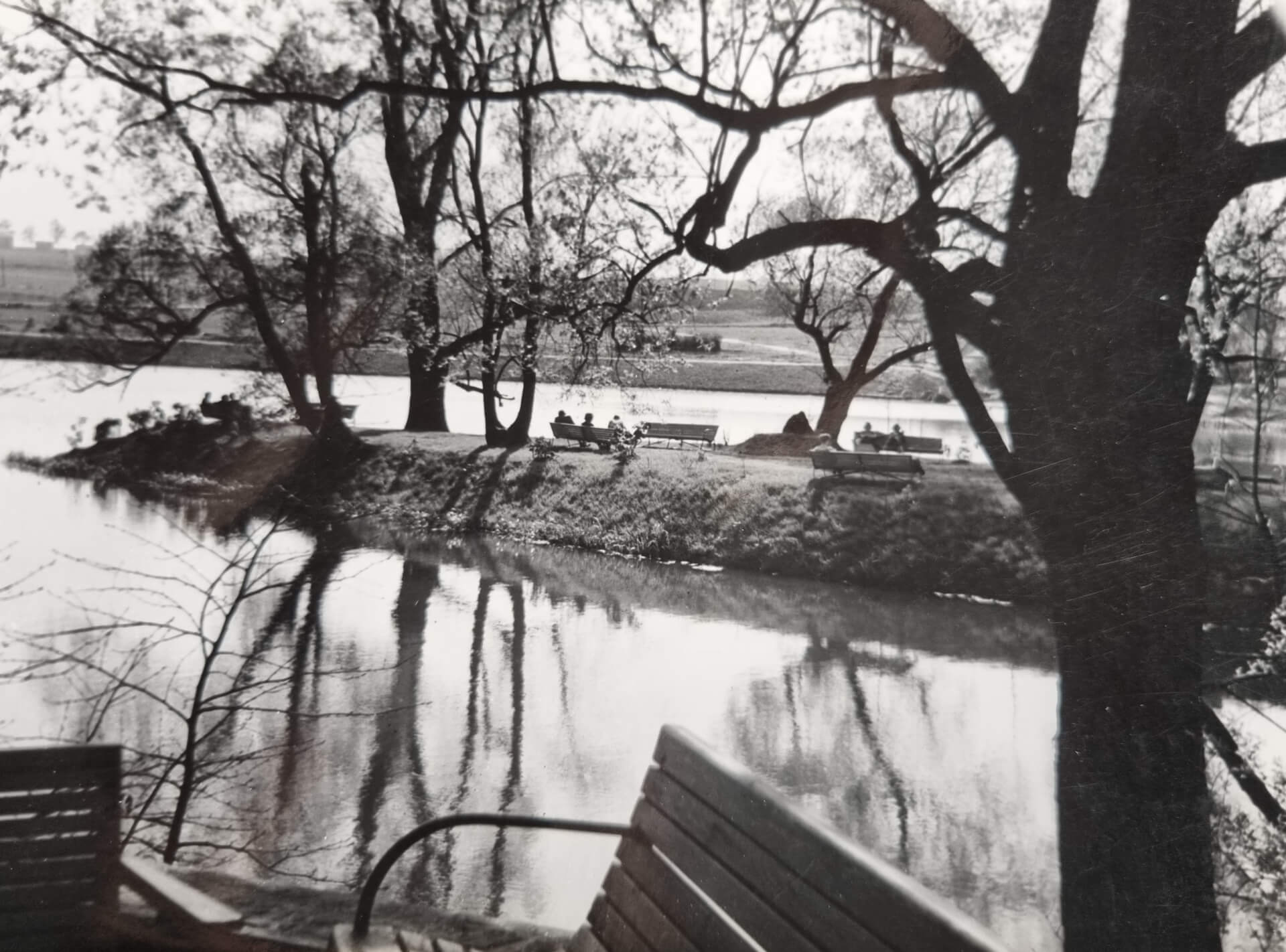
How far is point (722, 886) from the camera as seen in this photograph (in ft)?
5.42

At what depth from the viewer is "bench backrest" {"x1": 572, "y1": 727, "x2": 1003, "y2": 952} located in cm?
130

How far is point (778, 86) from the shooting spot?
7.69 feet

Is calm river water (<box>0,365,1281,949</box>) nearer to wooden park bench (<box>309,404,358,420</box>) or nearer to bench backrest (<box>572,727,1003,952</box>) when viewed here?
wooden park bench (<box>309,404,358,420</box>)

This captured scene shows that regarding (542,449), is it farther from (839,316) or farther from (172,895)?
(172,895)

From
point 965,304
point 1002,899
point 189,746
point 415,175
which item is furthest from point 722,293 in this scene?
point 189,746

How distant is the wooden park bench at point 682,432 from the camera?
253cm

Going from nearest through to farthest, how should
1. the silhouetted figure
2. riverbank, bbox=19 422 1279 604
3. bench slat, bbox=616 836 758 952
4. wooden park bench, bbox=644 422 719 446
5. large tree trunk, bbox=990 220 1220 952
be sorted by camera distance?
bench slat, bbox=616 836 758 952, large tree trunk, bbox=990 220 1220 952, riverbank, bbox=19 422 1279 604, wooden park bench, bbox=644 422 719 446, the silhouetted figure

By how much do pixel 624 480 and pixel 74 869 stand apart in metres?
1.74

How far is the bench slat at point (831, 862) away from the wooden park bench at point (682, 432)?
0.92 m

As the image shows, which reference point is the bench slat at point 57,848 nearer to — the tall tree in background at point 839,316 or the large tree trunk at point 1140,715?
the tall tree in background at point 839,316

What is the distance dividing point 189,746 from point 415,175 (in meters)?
1.58

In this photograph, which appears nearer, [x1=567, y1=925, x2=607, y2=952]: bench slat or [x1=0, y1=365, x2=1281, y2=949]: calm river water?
[x1=567, y1=925, x2=607, y2=952]: bench slat

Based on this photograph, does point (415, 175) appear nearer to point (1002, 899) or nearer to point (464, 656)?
point (464, 656)

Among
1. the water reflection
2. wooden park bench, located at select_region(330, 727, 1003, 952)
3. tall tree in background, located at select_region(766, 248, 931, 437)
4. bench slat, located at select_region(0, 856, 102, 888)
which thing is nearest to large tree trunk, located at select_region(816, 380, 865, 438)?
tall tree in background, located at select_region(766, 248, 931, 437)
